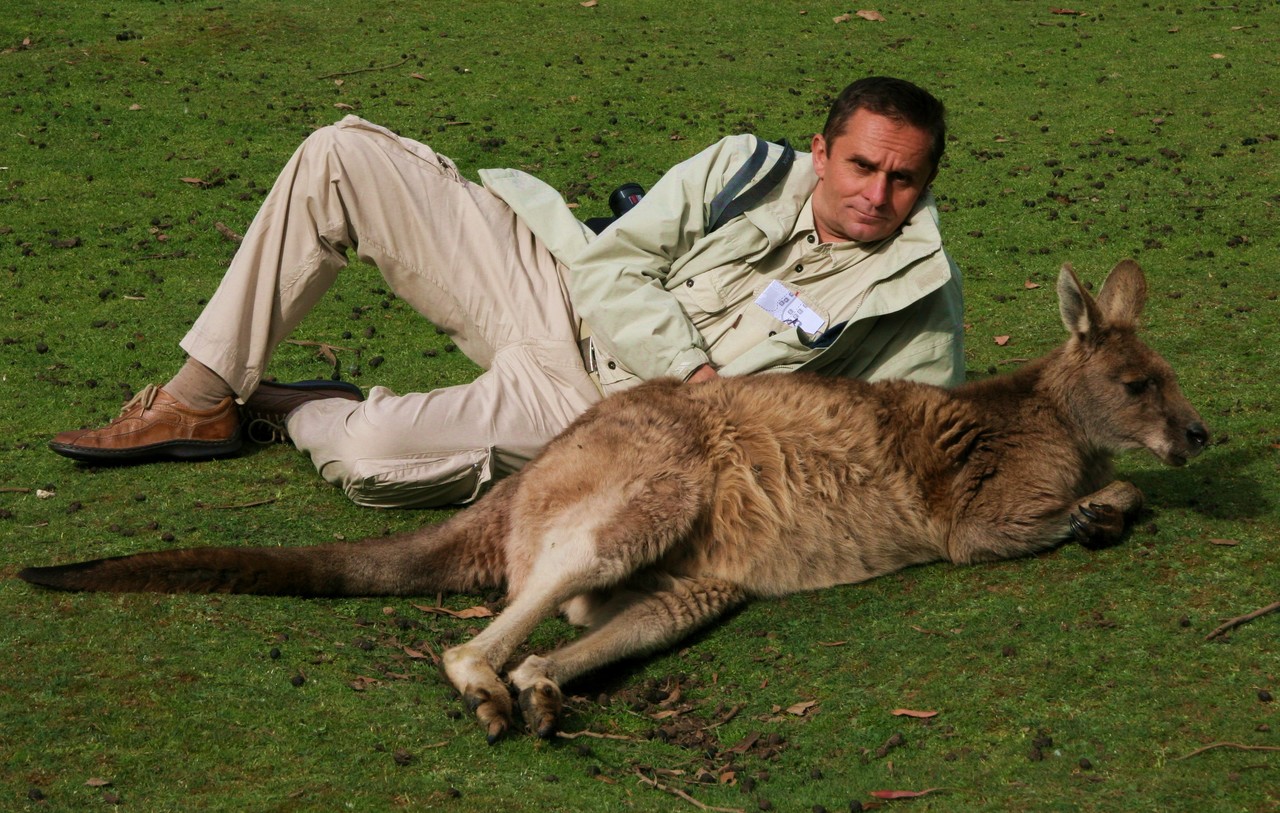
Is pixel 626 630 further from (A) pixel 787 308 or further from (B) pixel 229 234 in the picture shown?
(B) pixel 229 234

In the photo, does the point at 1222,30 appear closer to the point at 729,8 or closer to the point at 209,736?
the point at 729,8

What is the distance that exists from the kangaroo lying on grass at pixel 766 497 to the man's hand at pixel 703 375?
6.9 inches

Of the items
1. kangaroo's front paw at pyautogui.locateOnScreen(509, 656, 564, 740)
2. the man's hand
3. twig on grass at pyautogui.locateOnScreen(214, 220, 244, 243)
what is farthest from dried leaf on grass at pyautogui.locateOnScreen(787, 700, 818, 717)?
twig on grass at pyautogui.locateOnScreen(214, 220, 244, 243)

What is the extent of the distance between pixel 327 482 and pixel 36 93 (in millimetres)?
6633

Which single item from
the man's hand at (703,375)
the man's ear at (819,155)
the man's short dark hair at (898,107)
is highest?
the man's short dark hair at (898,107)

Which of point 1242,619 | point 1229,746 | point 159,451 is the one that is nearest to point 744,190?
point 1242,619

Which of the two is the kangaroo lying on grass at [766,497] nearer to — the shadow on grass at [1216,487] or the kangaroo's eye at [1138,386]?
the kangaroo's eye at [1138,386]

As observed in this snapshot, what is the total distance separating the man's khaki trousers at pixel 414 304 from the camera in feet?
18.0

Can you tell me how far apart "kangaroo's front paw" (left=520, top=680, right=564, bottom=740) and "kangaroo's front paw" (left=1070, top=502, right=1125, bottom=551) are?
2131 mm

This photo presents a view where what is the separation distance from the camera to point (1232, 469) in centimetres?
514

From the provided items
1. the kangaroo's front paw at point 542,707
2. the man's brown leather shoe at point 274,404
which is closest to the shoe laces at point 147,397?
the man's brown leather shoe at point 274,404

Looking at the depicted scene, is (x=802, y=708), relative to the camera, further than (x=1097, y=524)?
No

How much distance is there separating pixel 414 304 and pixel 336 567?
2025mm

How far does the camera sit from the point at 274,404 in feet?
19.8
